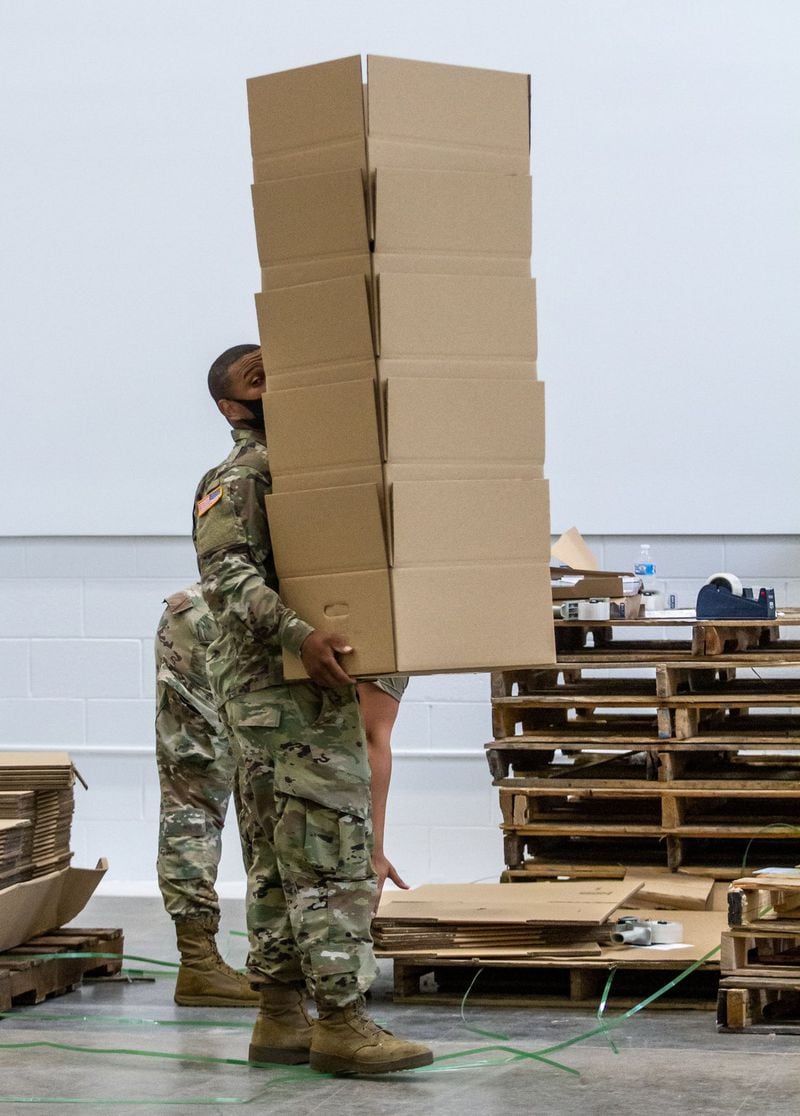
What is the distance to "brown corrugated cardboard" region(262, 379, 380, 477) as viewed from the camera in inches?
154

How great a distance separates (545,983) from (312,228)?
268 cm

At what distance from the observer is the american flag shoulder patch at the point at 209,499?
417 centimetres

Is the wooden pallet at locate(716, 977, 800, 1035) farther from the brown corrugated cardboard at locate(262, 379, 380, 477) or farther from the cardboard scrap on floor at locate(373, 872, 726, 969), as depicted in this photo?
the brown corrugated cardboard at locate(262, 379, 380, 477)

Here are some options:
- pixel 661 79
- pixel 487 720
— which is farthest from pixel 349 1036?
pixel 661 79

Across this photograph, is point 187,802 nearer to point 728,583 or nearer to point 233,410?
point 233,410

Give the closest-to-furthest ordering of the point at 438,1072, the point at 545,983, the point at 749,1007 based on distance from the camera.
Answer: the point at 438,1072 < the point at 749,1007 < the point at 545,983

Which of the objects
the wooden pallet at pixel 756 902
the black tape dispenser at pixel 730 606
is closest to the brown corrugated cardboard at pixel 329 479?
the wooden pallet at pixel 756 902

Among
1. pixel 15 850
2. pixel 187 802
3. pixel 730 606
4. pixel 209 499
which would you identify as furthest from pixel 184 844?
pixel 730 606

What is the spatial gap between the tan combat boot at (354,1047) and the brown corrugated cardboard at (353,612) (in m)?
0.89

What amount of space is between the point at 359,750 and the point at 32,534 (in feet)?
15.1

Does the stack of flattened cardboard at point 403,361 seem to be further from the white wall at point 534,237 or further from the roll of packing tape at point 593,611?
the white wall at point 534,237

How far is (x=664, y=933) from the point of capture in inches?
203

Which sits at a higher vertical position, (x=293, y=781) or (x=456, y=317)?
(x=456, y=317)

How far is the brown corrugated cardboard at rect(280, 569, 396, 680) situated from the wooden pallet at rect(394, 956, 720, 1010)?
1560 mm
